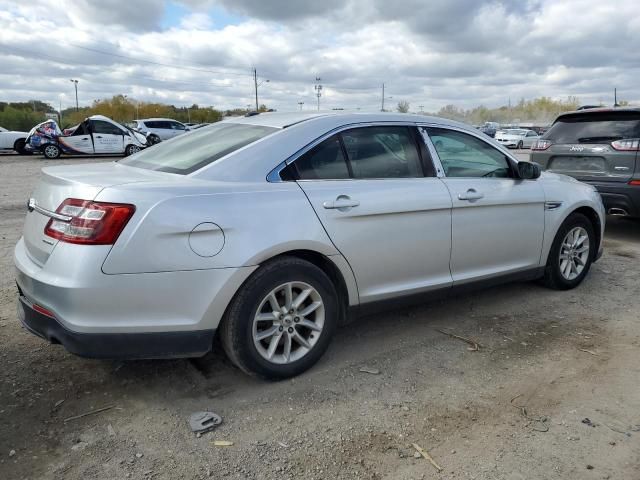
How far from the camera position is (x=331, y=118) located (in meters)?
3.66

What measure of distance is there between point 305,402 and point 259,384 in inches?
13.5

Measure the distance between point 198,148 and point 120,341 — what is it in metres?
1.42

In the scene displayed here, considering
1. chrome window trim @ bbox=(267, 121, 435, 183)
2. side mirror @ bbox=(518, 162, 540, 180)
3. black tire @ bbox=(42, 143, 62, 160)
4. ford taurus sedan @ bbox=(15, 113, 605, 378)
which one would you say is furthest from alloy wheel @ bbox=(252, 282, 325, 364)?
black tire @ bbox=(42, 143, 62, 160)

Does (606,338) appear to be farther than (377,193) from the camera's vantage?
Yes

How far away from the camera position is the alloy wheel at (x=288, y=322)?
318cm

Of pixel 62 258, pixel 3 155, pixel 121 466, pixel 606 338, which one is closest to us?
pixel 121 466

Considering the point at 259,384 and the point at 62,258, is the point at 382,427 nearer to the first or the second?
the point at 259,384

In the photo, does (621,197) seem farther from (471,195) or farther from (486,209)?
(471,195)

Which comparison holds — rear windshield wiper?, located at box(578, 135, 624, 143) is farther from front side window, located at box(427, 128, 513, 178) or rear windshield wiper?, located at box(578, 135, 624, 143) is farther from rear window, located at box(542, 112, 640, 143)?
front side window, located at box(427, 128, 513, 178)

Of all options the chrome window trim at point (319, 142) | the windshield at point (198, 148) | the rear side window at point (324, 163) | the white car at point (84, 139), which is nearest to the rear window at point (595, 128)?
the chrome window trim at point (319, 142)

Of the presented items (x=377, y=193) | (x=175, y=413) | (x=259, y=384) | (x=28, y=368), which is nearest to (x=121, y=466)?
(x=175, y=413)

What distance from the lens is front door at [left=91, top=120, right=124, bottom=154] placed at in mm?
20766

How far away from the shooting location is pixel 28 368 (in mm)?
3387

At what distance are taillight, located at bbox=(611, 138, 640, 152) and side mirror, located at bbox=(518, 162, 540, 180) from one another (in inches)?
121
